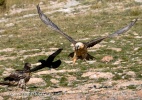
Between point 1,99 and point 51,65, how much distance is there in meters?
4.97

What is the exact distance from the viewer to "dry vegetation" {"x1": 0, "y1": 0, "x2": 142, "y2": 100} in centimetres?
1577

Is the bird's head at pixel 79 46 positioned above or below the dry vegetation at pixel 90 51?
above

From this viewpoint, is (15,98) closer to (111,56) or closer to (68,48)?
(111,56)

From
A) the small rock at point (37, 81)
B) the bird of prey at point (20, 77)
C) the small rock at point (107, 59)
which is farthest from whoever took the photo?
the small rock at point (107, 59)

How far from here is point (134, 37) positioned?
86.7ft

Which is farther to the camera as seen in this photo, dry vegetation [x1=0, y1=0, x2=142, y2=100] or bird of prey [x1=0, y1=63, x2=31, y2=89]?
dry vegetation [x1=0, y1=0, x2=142, y2=100]

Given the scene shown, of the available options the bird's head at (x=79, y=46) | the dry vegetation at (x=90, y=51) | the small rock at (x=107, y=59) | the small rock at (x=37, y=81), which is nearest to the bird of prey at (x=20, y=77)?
the dry vegetation at (x=90, y=51)

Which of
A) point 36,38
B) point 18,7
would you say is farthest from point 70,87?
point 18,7

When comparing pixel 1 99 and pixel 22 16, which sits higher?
pixel 1 99

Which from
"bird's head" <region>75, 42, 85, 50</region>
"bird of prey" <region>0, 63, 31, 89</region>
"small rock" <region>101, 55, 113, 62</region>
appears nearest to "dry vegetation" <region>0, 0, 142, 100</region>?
"small rock" <region>101, 55, 113, 62</region>

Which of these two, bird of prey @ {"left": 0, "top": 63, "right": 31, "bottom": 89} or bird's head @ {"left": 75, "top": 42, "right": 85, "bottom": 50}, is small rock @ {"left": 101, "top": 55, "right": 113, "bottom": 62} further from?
bird of prey @ {"left": 0, "top": 63, "right": 31, "bottom": 89}

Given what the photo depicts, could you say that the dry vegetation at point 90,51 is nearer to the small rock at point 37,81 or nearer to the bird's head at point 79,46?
the small rock at point 37,81

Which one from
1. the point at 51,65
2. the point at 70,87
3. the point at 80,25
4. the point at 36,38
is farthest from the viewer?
the point at 80,25

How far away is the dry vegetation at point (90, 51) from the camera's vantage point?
1577cm
